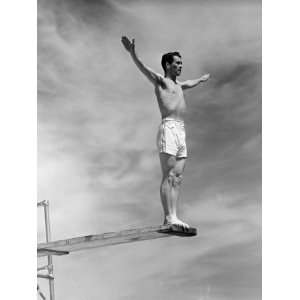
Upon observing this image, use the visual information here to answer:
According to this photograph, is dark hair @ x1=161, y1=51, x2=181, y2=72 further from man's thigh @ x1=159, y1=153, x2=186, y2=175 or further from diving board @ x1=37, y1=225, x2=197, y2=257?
diving board @ x1=37, y1=225, x2=197, y2=257

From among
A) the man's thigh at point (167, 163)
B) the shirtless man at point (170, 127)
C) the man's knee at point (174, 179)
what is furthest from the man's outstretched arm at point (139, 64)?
the man's knee at point (174, 179)

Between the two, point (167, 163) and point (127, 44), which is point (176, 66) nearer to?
point (127, 44)

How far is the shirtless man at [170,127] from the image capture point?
6.27 metres

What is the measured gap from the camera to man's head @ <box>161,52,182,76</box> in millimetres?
6445

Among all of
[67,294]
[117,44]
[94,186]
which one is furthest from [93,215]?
[117,44]

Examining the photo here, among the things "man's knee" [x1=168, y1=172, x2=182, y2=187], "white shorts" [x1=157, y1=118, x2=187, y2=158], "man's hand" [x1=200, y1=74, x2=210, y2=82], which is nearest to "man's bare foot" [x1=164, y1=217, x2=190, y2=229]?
"man's knee" [x1=168, y1=172, x2=182, y2=187]

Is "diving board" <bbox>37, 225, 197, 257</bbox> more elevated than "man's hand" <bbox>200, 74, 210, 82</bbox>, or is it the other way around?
"man's hand" <bbox>200, 74, 210, 82</bbox>

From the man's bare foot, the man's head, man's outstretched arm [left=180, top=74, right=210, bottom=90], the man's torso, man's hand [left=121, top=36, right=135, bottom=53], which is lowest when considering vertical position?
the man's bare foot

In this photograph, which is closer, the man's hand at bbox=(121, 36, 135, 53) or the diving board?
the diving board

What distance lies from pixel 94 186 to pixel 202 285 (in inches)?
42.3

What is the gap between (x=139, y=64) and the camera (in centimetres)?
634

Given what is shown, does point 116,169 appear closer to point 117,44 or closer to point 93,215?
point 93,215

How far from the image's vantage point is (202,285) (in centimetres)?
635
